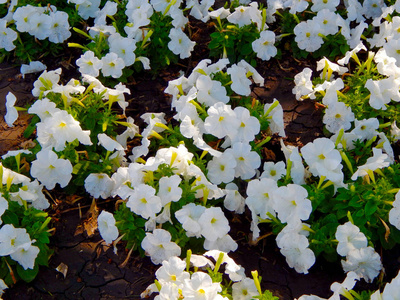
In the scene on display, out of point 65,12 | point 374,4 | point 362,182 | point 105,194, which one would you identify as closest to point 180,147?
point 105,194

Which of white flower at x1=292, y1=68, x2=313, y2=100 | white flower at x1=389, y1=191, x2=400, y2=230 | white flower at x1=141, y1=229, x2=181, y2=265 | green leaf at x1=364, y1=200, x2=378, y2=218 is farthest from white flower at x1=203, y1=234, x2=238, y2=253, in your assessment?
white flower at x1=292, y1=68, x2=313, y2=100

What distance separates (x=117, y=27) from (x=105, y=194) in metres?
1.61

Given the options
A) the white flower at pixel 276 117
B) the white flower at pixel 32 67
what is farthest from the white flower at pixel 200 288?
the white flower at pixel 32 67

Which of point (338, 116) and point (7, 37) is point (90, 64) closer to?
point (7, 37)

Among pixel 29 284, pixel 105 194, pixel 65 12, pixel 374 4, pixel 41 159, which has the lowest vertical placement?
pixel 29 284

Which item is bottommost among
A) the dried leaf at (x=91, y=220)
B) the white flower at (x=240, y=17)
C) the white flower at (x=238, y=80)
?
the dried leaf at (x=91, y=220)

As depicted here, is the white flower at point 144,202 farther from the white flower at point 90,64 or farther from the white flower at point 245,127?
the white flower at point 90,64

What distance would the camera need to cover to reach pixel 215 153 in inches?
123

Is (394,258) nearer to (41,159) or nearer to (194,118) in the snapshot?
(194,118)

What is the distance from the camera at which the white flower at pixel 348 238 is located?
9.17 feet

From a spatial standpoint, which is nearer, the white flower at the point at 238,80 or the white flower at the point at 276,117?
the white flower at the point at 276,117

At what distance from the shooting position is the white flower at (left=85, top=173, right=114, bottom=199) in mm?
3311

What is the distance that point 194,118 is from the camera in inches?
132

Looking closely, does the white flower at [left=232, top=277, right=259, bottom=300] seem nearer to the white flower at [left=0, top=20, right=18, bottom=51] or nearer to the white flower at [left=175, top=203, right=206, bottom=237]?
the white flower at [left=175, top=203, right=206, bottom=237]
